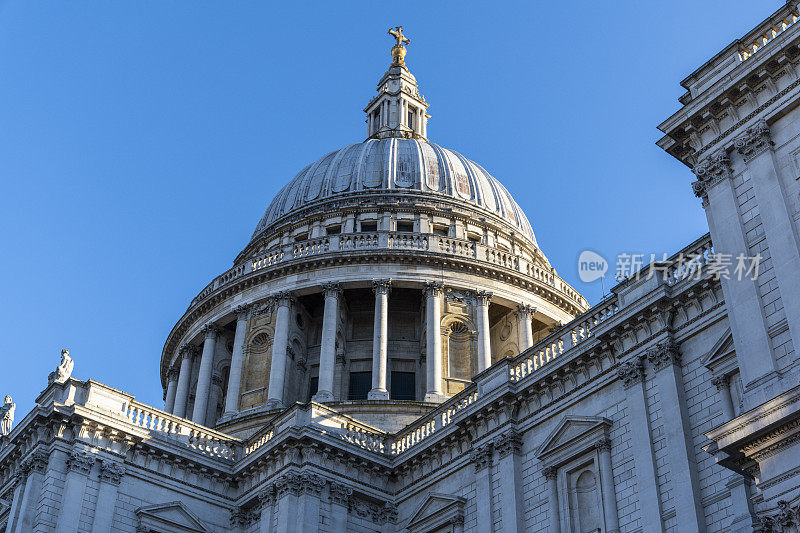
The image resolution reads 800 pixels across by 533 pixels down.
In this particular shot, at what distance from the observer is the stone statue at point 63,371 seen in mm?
33031

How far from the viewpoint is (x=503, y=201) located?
60312 millimetres

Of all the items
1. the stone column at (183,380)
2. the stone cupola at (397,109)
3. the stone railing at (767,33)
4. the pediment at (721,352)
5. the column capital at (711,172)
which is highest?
the stone cupola at (397,109)

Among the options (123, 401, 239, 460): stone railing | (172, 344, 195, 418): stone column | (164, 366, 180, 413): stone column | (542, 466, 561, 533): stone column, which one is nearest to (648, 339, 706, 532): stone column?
(542, 466, 561, 533): stone column

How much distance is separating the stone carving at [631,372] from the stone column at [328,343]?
68.2 feet

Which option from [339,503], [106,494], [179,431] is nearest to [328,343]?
[179,431]

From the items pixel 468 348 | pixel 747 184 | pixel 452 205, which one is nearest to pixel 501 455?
pixel 747 184

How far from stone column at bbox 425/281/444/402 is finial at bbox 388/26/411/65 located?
88.4ft

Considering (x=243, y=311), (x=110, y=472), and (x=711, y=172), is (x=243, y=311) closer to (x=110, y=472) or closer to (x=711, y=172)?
(x=110, y=472)

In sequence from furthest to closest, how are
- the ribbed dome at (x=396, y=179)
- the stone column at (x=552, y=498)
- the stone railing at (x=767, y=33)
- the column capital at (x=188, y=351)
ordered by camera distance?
the ribbed dome at (x=396, y=179) < the column capital at (x=188, y=351) < the stone column at (x=552, y=498) < the stone railing at (x=767, y=33)

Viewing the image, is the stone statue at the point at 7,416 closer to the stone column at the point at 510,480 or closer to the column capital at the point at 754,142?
the stone column at the point at 510,480

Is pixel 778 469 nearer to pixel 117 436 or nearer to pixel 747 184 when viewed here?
pixel 747 184

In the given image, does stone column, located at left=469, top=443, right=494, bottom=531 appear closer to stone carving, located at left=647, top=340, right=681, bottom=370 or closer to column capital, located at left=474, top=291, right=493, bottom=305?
stone carving, located at left=647, top=340, right=681, bottom=370

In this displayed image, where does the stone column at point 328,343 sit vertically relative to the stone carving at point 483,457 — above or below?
above

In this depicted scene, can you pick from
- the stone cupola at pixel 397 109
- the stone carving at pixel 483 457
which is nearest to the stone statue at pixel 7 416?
the stone carving at pixel 483 457
